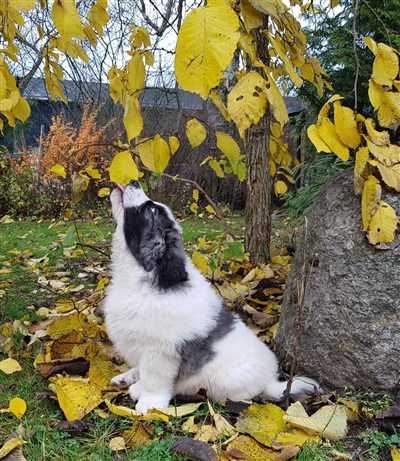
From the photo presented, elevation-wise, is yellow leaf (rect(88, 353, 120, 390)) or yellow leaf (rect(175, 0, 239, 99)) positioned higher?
yellow leaf (rect(175, 0, 239, 99))

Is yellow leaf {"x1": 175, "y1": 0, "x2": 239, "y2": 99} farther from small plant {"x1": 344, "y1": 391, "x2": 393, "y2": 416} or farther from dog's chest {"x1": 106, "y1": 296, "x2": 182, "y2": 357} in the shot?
small plant {"x1": 344, "y1": 391, "x2": 393, "y2": 416}

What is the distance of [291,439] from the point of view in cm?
207

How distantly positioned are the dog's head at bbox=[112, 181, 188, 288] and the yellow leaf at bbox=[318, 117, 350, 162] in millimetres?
1021

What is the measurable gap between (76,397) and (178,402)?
0.56 metres

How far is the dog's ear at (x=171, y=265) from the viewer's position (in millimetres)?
2473

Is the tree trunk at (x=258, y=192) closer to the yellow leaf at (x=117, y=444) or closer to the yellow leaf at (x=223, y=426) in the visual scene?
the yellow leaf at (x=223, y=426)

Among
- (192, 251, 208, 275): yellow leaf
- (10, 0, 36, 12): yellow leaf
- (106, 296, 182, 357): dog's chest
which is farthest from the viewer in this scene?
(192, 251, 208, 275): yellow leaf

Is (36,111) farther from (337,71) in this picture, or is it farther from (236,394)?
(236,394)

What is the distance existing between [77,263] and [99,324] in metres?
2.04

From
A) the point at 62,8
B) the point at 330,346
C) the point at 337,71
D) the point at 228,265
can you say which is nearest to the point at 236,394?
the point at 330,346

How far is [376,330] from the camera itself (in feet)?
7.76

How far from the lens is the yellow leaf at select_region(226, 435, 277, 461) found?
201 centimetres

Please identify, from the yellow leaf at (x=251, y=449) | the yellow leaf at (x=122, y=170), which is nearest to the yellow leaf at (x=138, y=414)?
the yellow leaf at (x=251, y=449)

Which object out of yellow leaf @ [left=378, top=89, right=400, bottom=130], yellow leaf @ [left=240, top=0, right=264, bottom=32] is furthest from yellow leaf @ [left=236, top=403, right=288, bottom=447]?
yellow leaf @ [left=240, top=0, right=264, bottom=32]
